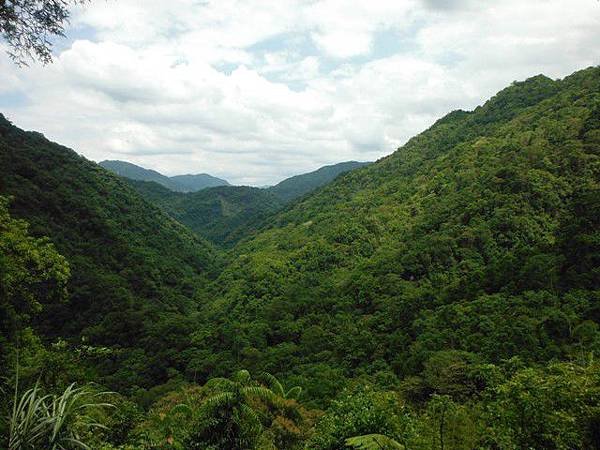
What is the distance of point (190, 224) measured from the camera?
194 meters

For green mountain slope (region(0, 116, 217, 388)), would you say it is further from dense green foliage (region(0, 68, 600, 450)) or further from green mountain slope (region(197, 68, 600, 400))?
green mountain slope (region(197, 68, 600, 400))

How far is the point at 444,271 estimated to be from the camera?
53.3 m

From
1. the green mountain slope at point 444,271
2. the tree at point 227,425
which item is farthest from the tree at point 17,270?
the green mountain slope at point 444,271

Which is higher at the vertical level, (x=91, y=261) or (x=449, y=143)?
(x=449, y=143)

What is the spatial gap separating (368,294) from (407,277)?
5.80 meters

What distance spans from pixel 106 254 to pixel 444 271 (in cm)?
5511

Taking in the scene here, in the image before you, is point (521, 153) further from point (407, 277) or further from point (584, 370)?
point (584, 370)

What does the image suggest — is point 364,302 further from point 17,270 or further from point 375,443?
point 17,270

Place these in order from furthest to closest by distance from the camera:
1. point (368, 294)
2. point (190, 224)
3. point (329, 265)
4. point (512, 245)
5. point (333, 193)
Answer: point (190, 224)
point (333, 193)
point (329, 265)
point (368, 294)
point (512, 245)

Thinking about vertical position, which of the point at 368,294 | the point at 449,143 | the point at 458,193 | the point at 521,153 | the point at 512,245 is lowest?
the point at 368,294

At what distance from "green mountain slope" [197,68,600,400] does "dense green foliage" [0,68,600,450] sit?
0.89 feet

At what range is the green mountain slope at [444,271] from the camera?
33.7 meters

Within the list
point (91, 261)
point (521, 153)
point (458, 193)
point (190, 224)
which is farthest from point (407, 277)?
point (190, 224)

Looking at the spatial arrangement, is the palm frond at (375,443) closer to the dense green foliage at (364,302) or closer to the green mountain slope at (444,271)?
the dense green foliage at (364,302)
